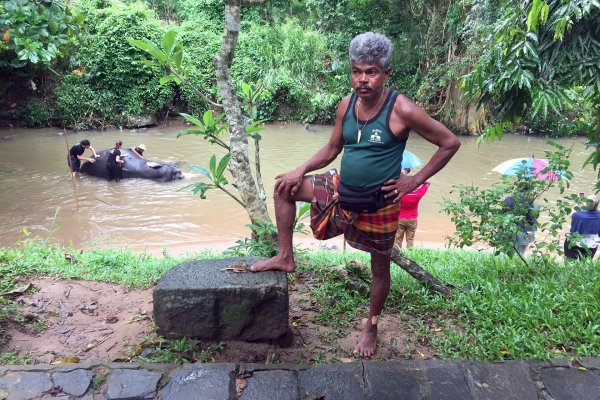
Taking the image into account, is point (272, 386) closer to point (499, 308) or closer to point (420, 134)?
point (420, 134)

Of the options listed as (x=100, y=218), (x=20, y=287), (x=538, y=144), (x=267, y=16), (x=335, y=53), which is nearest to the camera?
(x=20, y=287)

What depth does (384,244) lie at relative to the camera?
8.45 feet

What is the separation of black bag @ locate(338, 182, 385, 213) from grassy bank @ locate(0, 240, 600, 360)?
37.2 inches

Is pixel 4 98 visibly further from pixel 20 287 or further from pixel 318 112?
pixel 20 287

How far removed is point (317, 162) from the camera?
2725 mm

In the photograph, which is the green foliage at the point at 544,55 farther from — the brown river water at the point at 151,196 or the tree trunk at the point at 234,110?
the brown river water at the point at 151,196

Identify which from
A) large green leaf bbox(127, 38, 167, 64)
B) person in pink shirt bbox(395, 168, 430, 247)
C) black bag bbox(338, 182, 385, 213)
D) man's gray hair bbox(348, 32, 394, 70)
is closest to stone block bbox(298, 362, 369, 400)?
black bag bbox(338, 182, 385, 213)

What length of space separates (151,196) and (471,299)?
26.8ft

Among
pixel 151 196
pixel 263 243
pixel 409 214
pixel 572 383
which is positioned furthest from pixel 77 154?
pixel 572 383

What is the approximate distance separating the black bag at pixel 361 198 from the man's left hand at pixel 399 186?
4 cm

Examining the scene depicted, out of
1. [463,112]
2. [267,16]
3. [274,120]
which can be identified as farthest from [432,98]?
[267,16]

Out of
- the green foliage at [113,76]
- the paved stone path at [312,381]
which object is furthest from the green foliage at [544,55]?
the green foliage at [113,76]

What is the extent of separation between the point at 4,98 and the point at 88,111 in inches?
109

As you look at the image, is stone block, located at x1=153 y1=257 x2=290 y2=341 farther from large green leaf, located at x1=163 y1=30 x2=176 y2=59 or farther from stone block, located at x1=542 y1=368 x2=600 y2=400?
large green leaf, located at x1=163 y1=30 x2=176 y2=59
